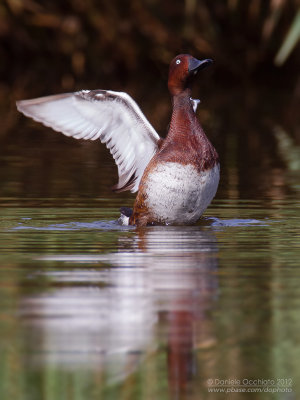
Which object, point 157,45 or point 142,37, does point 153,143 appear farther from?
point 142,37

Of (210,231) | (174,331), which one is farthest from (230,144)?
(174,331)

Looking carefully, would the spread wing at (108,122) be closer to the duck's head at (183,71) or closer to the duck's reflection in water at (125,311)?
the duck's head at (183,71)

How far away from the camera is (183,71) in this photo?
31.0ft

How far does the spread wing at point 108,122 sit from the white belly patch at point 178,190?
2.50ft

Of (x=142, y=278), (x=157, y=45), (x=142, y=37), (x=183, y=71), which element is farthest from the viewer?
(x=142, y=37)

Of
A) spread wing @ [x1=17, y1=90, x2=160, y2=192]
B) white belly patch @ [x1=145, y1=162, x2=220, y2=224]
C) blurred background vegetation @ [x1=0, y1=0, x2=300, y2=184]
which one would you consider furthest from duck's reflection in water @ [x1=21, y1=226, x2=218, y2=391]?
blurred background vegetation @ [x1=0, y1=0, x2=300, y2=184]

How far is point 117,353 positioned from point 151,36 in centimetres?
2600

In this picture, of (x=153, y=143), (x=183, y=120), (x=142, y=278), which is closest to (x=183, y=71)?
(x=183, y=120)

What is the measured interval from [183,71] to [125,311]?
13.3ft

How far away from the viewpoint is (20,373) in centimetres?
466

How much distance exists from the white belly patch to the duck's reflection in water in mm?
986

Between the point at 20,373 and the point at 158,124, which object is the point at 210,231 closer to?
the point at 20,373

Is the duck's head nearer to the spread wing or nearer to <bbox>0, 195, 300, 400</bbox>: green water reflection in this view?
the spread wing

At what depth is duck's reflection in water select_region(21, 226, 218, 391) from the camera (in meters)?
4.87
